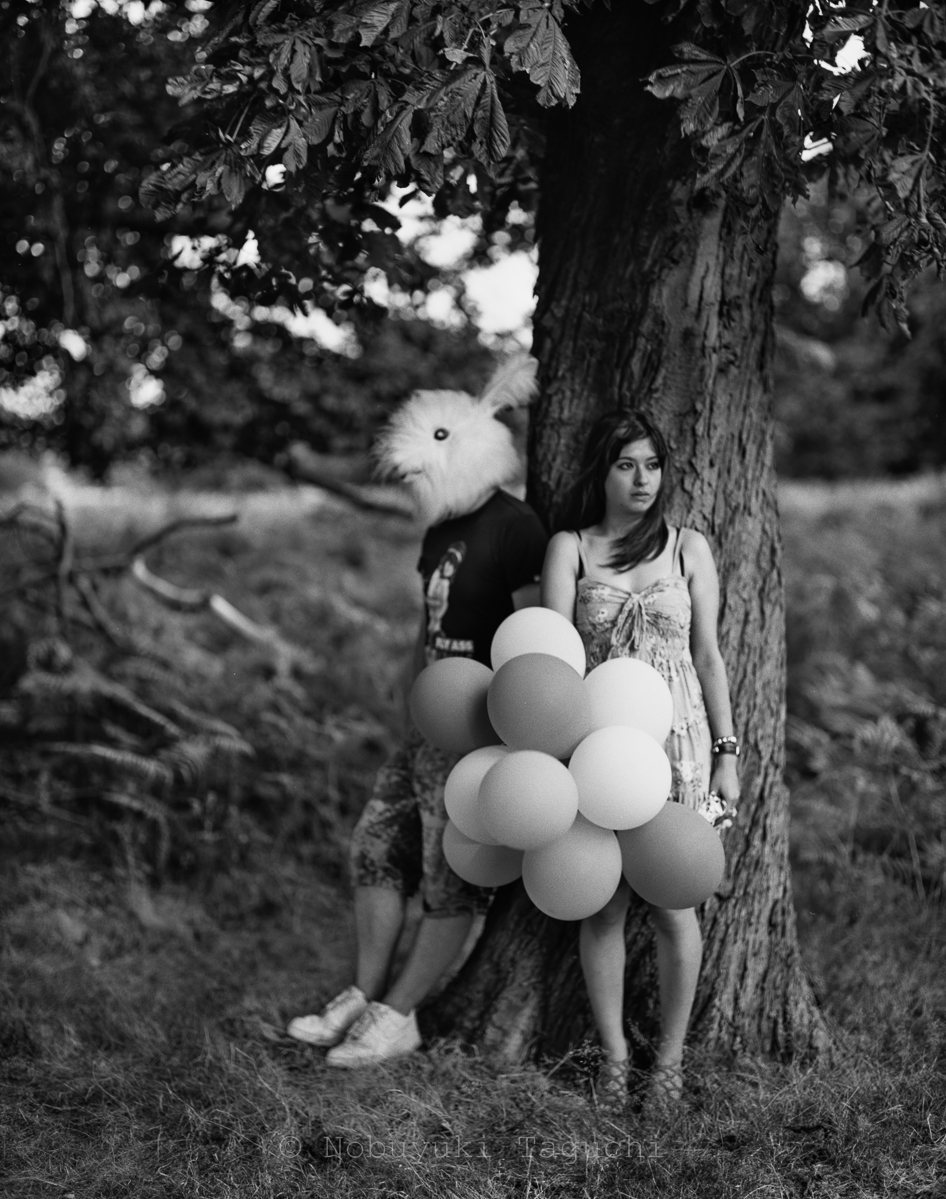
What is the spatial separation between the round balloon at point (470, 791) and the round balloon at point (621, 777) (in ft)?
0.93

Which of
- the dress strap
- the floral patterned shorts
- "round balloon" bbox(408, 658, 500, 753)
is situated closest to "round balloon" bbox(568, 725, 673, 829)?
"round balloon" bbox(408, 658, 500, 753)

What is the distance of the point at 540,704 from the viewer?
115 inches

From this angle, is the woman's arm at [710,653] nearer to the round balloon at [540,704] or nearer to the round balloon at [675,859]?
the round balloon at [675,859]

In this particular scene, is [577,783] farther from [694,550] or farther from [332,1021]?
[332,1021]

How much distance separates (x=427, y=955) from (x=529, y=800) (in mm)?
982

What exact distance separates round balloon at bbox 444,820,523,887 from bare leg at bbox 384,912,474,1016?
0.33 metres

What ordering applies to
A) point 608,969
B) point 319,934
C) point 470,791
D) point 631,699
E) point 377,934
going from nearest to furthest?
point 631,699 < point 470,791 < point 608,969 < point 377,934 < point 319,934

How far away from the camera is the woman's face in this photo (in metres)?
3.22

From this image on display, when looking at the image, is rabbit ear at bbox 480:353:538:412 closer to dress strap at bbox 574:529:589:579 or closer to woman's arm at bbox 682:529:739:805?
dress strap at bbox 574:529:589:579

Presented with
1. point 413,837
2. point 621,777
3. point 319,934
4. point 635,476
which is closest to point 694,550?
point 635,476

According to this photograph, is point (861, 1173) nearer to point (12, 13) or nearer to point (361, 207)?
point (361, 207)

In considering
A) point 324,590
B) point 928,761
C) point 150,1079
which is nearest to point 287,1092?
point 150,1079

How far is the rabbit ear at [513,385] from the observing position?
3529 mm

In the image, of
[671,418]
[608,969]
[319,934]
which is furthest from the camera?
[319,934]
